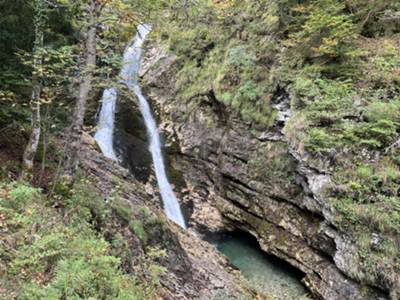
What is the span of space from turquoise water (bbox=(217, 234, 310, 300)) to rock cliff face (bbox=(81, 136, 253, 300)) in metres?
0.88

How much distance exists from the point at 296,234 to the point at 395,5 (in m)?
7.86

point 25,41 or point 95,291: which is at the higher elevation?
point 25,41

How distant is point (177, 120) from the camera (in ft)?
50.1

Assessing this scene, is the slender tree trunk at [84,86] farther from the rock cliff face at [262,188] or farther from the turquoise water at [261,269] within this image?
the turquoise water at [261,269]

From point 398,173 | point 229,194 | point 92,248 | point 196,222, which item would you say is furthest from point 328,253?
point 92,248

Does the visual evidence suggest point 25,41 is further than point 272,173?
No

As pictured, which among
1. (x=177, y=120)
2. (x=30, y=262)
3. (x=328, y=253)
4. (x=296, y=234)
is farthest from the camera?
(x=177, y=120)

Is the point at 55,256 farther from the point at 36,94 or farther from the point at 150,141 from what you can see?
the point at 150,141

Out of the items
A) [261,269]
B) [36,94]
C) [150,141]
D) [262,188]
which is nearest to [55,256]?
[36,94]

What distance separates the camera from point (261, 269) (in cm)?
1107

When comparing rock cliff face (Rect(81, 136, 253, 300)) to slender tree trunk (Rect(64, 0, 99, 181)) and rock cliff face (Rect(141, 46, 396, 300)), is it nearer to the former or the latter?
slender tree trunk (Rect(64, 0, 99, 181))

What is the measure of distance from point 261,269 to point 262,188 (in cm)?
259

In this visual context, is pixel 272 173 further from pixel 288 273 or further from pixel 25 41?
pixel 25 41

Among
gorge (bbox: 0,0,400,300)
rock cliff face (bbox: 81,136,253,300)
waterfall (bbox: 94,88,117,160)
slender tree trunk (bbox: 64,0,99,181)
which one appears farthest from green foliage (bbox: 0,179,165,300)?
waterfall (bbox: 94,88,117,160)
